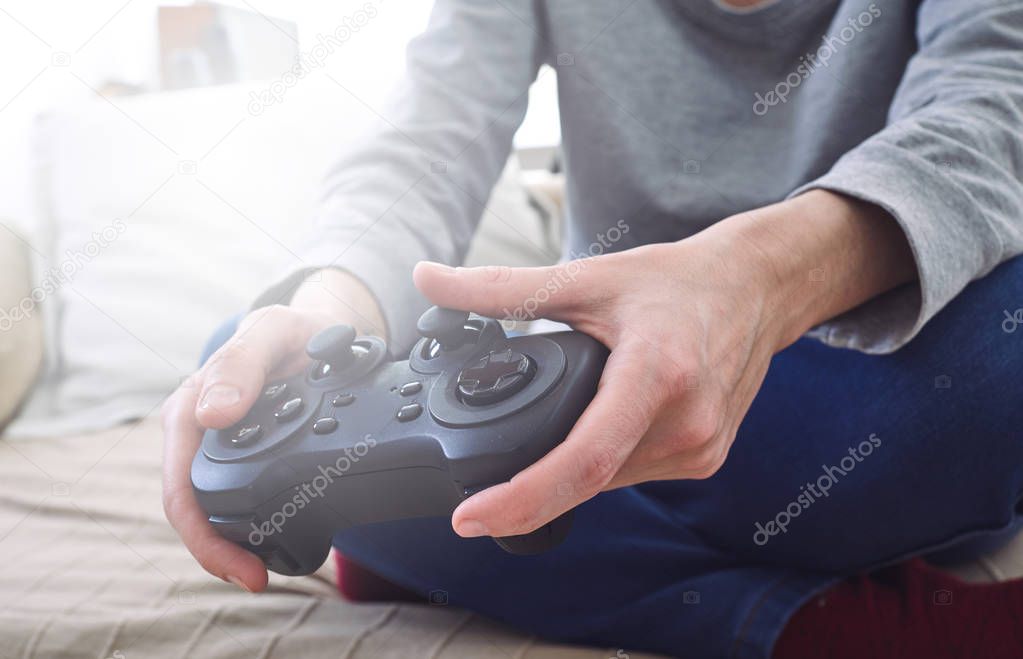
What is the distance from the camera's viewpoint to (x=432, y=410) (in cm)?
34

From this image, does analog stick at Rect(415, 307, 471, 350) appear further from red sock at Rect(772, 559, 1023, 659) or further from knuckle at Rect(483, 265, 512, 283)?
red sock at Rect(772, 559, 1023, 659)

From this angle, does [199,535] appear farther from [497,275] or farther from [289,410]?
[497,275]

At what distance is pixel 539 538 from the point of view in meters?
0.32

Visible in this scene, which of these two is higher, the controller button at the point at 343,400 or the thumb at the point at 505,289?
the thumb at the point at 505,289

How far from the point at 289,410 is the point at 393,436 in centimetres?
6

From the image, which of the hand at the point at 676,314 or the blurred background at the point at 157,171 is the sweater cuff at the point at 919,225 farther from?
the blurred background at the point at 157,171

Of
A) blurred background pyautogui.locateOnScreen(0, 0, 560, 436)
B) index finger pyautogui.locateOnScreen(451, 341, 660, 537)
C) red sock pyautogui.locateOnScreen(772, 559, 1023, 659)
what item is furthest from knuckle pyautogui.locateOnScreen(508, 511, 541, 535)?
blurred background pyautogui.locateOnScreen(0, 0, 560, 436)

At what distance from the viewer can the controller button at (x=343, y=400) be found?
0.37 meters

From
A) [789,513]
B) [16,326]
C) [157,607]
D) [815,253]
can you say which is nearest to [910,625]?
[789,513]

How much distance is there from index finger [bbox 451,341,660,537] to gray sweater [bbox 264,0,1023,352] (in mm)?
189

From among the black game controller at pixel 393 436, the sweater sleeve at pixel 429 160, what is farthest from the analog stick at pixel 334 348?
the sweater sleeve at pixel 429 160

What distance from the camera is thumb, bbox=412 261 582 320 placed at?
34 cm

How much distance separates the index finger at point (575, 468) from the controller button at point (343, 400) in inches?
4.0

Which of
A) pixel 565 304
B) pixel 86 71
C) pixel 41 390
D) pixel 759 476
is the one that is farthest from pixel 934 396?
pixel 86 71
